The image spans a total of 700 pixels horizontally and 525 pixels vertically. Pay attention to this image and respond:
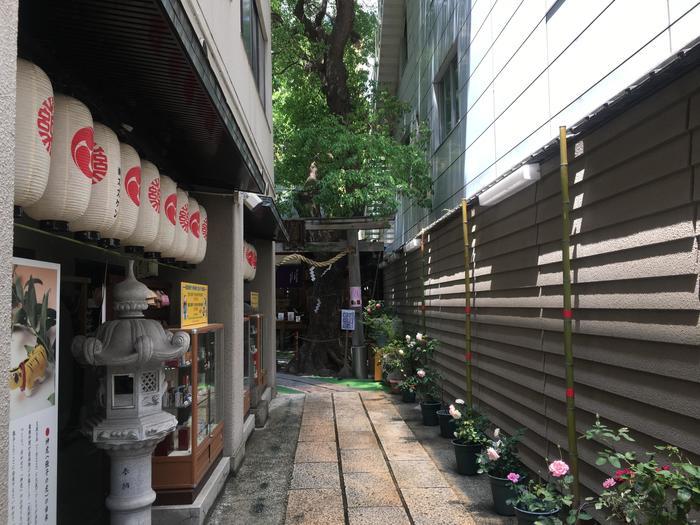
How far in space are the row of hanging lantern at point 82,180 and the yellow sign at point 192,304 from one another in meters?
0.42

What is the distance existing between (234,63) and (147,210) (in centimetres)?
369

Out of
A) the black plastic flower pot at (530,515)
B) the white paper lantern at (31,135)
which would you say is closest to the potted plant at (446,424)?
the black plastic flower pot at (530,515)

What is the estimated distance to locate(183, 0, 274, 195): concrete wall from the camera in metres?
5.51

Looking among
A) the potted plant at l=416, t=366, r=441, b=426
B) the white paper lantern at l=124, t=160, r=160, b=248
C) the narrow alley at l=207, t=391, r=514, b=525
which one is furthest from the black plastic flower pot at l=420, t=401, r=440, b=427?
the white paper lantern at l=124, t=160, r=160, b=248

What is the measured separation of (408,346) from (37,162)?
859cm

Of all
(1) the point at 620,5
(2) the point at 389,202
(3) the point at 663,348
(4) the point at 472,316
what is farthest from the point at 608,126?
(2) the point at 389,202

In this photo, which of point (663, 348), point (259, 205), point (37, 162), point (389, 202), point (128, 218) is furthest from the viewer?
point (389, 202)

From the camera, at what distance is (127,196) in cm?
388

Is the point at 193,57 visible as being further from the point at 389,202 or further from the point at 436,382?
the point at 389,202

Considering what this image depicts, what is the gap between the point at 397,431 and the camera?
8.90 metres

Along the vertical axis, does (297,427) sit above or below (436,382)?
below

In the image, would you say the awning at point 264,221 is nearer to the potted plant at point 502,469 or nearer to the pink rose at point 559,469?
the potted plant at point 502,469

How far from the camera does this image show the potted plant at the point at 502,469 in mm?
5152

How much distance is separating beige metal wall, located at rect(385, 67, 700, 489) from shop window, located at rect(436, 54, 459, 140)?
4.08 m
